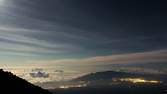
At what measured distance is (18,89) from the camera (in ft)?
398

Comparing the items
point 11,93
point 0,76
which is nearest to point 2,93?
point 11,93

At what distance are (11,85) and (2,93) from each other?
19438mm

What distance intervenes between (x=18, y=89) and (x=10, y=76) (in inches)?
827

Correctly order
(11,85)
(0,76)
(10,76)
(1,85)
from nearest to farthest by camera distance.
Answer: (1,85) → (11,85) → (0,76) → (10,76)

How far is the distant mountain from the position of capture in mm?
113162

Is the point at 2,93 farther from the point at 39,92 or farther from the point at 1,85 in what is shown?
the point at 39,92

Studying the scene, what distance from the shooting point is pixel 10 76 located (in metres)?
140

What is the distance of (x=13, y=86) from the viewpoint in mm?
123000

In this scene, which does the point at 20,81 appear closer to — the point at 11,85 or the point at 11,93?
the point at 11,85

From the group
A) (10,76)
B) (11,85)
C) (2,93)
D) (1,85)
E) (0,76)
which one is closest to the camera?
(2,93)

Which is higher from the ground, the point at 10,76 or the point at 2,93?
the point at 10,76

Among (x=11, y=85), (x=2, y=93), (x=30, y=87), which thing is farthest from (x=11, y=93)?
(x=30, y=87)

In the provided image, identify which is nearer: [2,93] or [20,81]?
[2,93]

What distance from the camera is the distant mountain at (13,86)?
113162 millimetres
